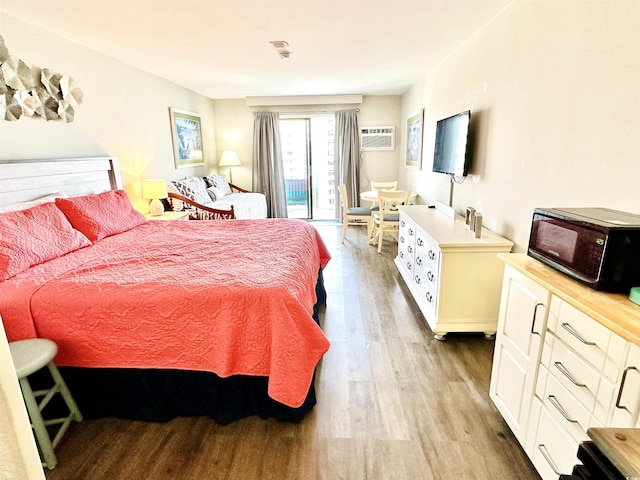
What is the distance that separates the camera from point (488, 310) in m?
2.48

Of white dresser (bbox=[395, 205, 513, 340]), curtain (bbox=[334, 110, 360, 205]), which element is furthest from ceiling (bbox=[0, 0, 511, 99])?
curtain (bbox=[334, 110, 360, 205])

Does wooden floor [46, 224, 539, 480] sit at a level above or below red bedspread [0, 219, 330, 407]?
below

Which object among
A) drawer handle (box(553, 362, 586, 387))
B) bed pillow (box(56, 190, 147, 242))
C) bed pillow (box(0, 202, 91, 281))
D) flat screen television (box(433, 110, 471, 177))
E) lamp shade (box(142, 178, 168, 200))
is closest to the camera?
drawer handle (box(553, 362, 586, 387))

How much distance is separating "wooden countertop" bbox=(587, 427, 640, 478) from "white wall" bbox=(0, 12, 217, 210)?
3.51 metres

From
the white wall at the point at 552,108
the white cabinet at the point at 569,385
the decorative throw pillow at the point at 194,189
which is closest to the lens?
the white cabinet at the point at 569,385

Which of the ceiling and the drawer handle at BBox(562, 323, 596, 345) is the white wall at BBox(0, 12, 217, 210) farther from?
the drawer handle at BBox(562, 323, 596, 345)

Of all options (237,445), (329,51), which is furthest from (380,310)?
(329,51)

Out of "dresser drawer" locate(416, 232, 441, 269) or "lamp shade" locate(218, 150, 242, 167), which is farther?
"lamp shade" locate(218, 150, 242, 167)

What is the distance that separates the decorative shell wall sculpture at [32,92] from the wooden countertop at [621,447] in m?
3.58

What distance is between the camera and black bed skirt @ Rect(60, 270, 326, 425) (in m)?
1.79

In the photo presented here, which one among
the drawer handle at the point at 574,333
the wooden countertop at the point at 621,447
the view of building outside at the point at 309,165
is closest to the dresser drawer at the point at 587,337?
the drawer handle at the point at 574,333

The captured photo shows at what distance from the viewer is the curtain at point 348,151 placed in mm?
6332

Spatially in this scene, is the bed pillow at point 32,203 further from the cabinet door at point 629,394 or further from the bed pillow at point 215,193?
the cabinet door at point 629,394

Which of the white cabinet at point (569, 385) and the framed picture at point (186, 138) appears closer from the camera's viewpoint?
the white cabinet at point (569, 385)
